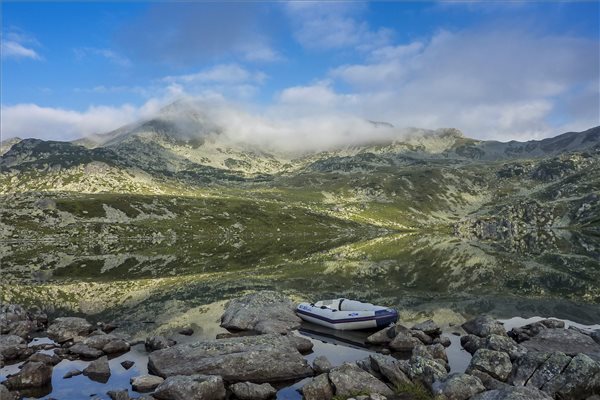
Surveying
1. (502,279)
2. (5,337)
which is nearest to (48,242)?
→ (5,337)

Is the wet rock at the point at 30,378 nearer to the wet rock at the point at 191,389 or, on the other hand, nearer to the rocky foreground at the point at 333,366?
the rocky foreground at the point at 333,366

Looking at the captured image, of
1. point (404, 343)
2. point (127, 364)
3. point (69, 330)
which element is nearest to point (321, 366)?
point (404, 343)

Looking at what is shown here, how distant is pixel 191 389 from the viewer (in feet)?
82.6

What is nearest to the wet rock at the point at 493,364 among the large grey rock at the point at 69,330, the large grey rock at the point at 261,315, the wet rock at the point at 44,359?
the large grey rock at the point at 261,315

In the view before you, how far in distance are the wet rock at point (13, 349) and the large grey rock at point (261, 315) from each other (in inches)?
653

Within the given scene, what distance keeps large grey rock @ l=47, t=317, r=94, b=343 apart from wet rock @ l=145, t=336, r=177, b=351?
22.1ft

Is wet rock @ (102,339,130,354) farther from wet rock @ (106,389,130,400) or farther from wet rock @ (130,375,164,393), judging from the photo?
wet rock @ (106,389,130,400)

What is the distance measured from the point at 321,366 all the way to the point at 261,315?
15.7 m

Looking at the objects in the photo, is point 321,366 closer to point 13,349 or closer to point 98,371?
point 98,371

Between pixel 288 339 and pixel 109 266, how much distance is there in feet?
251

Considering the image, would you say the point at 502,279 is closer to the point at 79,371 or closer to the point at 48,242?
the point at 79,371

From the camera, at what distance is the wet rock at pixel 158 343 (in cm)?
3606

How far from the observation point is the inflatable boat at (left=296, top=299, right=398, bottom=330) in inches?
1622

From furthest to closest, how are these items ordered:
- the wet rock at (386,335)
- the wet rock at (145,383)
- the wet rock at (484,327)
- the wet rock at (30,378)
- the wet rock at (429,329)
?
the wet rock at (429,329) < the wet rock at (484,327) < the wet rock at (386,335) < the wet rock at (30,378) < the wet rock at (145,383)
